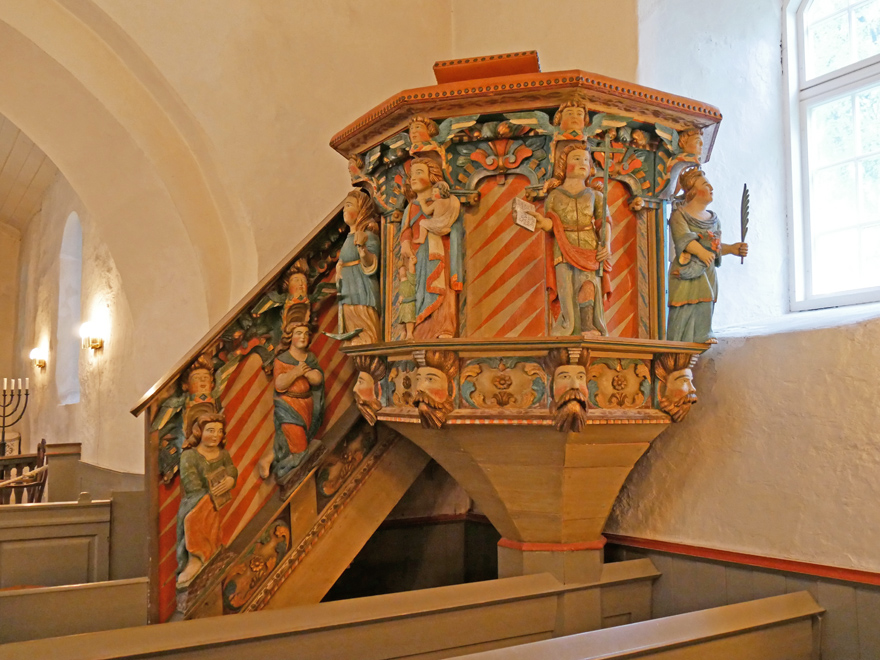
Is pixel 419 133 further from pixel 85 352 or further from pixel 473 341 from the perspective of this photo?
pixel 85 352

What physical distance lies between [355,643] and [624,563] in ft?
5.08

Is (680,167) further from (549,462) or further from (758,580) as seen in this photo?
(758,580)

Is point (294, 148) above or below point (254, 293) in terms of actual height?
above

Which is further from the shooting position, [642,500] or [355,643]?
[642,500]

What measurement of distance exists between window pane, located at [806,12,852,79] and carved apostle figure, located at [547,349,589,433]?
272 centimetres

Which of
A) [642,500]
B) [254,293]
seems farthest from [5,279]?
[642,500]

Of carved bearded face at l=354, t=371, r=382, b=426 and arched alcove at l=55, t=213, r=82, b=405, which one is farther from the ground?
arched alcove at l=55, t=213, r=82, b=405

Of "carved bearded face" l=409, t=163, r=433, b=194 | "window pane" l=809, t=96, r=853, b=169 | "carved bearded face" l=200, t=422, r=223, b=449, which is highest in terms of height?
"window pane" l=809, t=96, r=853, b=169

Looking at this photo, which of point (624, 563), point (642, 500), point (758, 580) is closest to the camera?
point (758, 580)

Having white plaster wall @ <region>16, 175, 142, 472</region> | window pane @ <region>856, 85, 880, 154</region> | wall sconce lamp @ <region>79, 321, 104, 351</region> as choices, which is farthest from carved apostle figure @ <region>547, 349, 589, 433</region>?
wall sconce lamp @ <region>79, 321, 104, 351</region>

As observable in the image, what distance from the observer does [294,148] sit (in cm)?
562

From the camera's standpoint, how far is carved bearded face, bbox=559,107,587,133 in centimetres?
331

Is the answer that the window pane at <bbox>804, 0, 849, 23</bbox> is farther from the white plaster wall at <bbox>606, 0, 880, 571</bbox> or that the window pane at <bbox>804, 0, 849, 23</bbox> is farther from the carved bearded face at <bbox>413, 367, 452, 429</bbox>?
the carved bearded face at <bbox>413, 367, 452, 429</bbox>

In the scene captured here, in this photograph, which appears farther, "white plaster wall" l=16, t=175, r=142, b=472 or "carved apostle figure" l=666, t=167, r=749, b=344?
"white plaster wall" l=16, t=175, r=142, b=472
